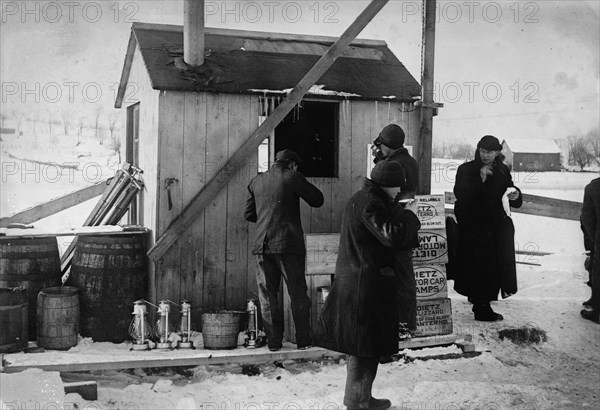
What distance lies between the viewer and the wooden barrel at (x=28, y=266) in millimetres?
6207

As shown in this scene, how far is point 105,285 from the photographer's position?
6.32m

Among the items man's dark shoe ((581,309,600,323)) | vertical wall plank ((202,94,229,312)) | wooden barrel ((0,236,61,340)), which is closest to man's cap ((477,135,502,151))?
man's dark shoe ((581,309,600,323))

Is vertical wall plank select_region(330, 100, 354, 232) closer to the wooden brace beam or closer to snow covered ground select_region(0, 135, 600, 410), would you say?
snow covered ground select_region(0, 135, 600, 410)

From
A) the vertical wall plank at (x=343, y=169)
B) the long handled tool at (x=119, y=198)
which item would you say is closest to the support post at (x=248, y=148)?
the vertical wall plank at (x=343, y=169)

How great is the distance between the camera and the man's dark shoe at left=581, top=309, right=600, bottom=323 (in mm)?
7148

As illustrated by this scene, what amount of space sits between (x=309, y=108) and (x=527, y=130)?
688cm

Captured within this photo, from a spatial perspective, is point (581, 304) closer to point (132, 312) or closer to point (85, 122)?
point (132, 312)

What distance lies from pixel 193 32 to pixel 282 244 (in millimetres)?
2744

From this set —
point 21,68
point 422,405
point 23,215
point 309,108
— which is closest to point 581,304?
point 422,405

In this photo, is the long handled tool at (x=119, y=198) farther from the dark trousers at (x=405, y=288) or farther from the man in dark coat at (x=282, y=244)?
the dark trousers at (x=405, y=288)

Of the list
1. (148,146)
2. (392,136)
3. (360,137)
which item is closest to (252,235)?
(148,146)

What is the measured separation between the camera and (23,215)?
8.15 m

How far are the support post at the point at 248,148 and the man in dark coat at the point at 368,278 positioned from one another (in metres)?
2.57

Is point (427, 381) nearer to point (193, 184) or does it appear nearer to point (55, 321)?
point (193, 184)
